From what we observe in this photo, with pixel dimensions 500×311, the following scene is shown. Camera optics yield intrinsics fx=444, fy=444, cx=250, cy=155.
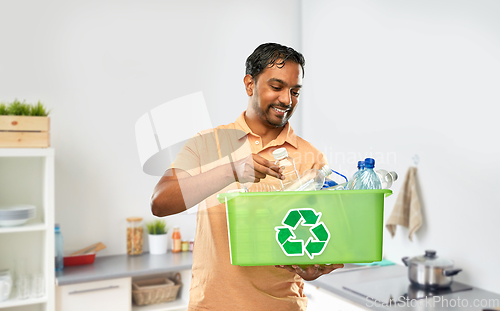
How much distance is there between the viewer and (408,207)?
97.7 inches

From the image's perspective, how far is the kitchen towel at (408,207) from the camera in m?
2.40

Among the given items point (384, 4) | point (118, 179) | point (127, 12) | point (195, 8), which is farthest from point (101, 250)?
point (384, 4)

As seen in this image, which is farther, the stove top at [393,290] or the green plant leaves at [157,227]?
the green plant leaves at [157,227]

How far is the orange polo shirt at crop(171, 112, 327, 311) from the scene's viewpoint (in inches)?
50.7

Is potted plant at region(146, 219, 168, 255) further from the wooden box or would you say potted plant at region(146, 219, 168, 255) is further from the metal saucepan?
the metal saucepan

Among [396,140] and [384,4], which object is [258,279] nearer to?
[396,140]

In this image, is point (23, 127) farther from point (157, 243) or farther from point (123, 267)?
point (157, 243)

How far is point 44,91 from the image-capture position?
272 cm

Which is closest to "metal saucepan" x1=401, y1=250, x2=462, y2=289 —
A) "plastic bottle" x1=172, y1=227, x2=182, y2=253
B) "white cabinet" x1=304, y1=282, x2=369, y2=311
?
"white cabinet" x1=304, y1=282, x2=369, y2=311

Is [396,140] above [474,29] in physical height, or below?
below

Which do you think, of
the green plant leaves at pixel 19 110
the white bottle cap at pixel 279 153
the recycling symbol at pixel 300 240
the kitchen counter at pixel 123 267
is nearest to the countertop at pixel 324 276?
the kitchen counter at pixel 123 267

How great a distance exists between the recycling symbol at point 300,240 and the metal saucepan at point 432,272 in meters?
1.33

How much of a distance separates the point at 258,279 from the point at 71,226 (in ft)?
6.07

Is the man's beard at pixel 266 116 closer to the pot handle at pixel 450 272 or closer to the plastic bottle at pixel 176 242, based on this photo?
the pot handle at pixel 450 272
